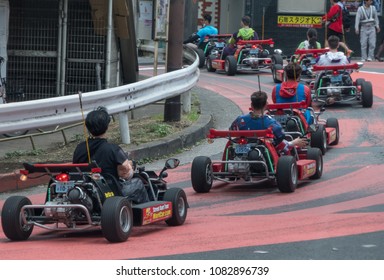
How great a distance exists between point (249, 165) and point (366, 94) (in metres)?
7.55

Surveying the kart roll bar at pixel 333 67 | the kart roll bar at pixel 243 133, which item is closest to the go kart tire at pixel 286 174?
the kart roll bar at pixel 243 133

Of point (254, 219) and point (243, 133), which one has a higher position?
point (243, 133)

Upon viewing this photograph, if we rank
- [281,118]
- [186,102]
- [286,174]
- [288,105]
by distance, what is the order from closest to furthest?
[286,174], [281,118], [288,105], [186,102]

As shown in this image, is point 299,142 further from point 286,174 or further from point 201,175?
point 201,175

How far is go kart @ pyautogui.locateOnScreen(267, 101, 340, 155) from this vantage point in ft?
44.2

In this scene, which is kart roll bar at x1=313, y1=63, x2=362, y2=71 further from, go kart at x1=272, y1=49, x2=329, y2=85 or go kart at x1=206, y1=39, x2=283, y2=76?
go kart at x1=206, y1=39, x2=283, y2=76

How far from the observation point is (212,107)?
62.0ft

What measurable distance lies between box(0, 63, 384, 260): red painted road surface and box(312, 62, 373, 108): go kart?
12.7ft

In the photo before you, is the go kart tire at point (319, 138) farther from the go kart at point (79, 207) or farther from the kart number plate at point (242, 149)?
the go kart at point (79, 207)

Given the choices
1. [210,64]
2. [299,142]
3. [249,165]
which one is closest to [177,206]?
[249,165]

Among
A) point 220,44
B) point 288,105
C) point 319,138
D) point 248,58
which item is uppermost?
point 220,44

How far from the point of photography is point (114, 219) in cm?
857

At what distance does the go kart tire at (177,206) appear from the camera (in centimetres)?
960

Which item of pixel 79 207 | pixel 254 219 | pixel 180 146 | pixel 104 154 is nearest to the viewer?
pixel 79 207
